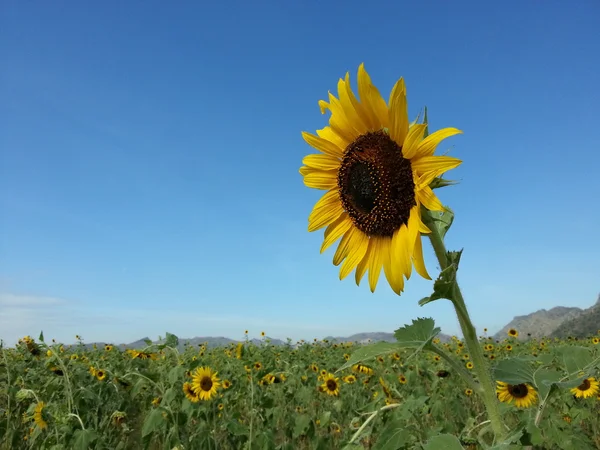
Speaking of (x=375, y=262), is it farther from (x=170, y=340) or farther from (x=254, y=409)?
(x=170, y=340)

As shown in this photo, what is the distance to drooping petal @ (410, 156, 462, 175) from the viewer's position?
1791 mm

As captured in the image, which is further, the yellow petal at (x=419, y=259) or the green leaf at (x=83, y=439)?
the green leaf at (x=83, y=439)

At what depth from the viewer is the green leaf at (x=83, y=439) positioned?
368cm

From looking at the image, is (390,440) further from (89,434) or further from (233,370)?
(233,370)

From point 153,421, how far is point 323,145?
9.37ft

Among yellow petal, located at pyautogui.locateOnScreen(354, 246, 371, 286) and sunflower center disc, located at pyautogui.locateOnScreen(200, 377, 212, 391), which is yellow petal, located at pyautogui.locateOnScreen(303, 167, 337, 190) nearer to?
yellow petal, located at pyautogui.locateOnScreen(354, 246, 371, 286)

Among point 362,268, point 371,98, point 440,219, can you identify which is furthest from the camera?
point 362,268

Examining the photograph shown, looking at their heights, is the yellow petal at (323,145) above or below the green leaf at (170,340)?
above

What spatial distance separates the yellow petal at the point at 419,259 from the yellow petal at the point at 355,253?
467mm

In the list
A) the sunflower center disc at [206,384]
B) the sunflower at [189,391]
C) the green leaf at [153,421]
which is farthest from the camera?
the sunflower center disc at [206,384]

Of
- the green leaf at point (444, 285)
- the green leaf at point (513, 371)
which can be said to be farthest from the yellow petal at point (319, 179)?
the green leaf at point (513, 371)

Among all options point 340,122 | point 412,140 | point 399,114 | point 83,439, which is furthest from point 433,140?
point 83,439

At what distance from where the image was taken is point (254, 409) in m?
4.66

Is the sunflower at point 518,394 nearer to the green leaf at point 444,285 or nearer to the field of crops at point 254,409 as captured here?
the field of crops at point 254,409
